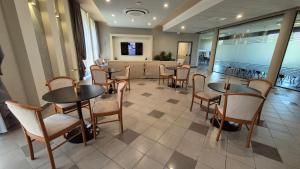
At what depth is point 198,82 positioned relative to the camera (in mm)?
2986

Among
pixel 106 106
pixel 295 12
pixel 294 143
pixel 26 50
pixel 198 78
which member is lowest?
pixel 294 143

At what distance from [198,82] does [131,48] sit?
8.11 meters

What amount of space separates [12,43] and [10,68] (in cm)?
48

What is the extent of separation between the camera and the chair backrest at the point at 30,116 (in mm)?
1260

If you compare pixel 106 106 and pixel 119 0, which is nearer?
pixel 106 106

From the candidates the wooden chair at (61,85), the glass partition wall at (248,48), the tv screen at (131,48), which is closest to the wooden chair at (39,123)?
the wooden chair at (61,85)

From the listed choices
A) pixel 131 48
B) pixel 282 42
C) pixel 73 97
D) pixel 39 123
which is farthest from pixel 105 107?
pixel 131 48

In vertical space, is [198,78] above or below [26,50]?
below

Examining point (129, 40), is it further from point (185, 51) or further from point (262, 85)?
point (262, 85)

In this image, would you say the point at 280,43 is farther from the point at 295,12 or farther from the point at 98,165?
the point at 98,165

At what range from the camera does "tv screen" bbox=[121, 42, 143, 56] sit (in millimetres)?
10039

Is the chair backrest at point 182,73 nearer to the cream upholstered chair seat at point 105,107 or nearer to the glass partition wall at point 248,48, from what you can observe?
the cream upholstered chair seat at point 105,107

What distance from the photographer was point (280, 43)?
4766 mm

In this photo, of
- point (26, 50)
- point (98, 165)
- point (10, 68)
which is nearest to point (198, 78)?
point (98, 165)
